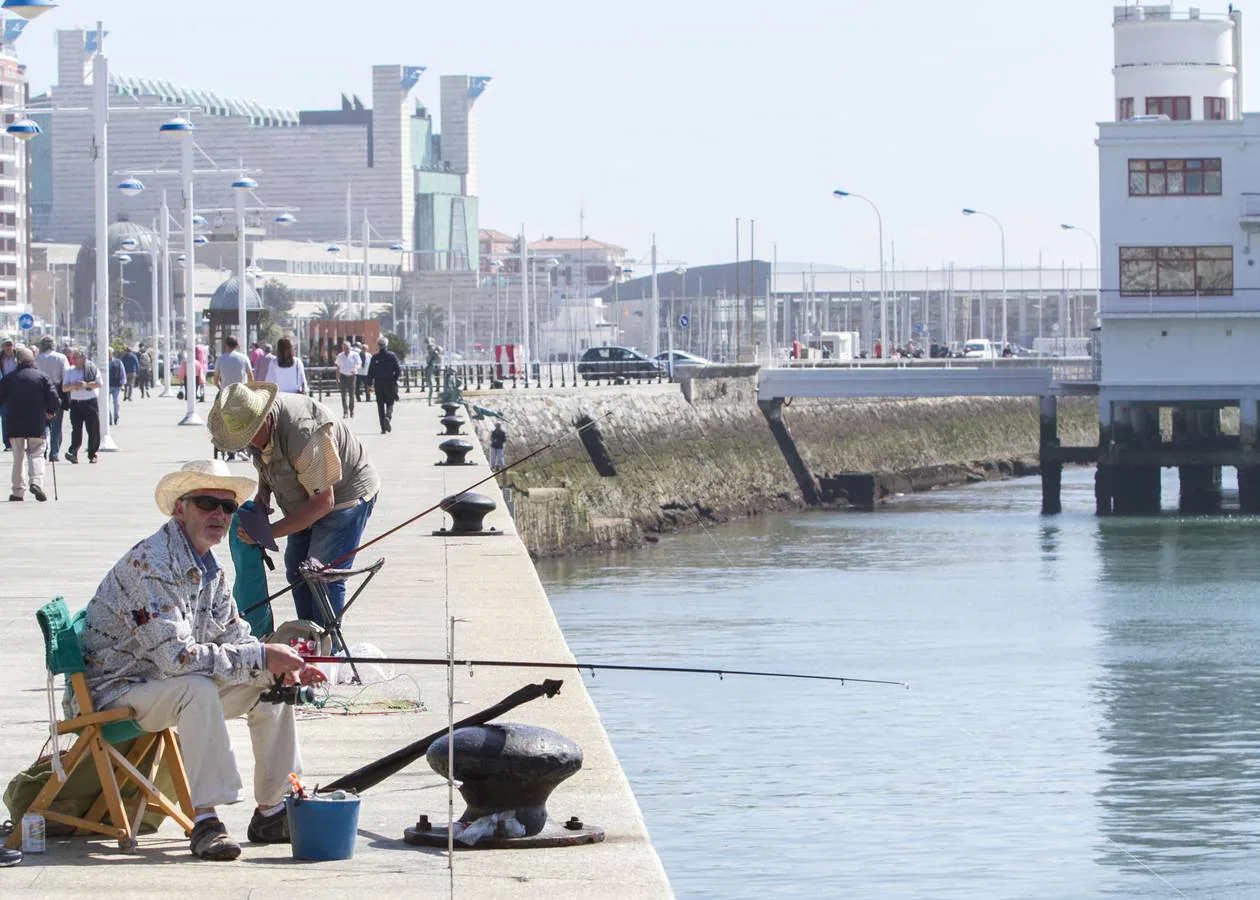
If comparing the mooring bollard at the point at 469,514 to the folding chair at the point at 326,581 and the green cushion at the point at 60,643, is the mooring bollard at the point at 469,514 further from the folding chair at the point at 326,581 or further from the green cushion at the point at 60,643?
the green cushion at the point at 60,643

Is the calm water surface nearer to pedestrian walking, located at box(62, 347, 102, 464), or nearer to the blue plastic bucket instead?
the blue plastic bucket

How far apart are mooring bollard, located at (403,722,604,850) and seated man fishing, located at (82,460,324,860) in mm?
598

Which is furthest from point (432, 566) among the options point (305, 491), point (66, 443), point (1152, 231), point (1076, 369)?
point (1076, 369)

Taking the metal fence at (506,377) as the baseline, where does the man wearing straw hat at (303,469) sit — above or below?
below

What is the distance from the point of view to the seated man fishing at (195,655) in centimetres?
703

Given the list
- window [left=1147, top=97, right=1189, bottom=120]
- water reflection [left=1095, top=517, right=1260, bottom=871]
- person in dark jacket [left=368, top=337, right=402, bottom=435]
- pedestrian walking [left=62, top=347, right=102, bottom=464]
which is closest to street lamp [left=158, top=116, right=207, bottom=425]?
person in dark jacket [left=368, top=337, right=402, bottom=435]

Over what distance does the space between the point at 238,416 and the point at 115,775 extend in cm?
240

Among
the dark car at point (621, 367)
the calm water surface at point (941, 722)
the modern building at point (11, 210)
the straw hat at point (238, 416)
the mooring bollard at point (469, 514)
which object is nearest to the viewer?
the straw hat at point (238, 416)

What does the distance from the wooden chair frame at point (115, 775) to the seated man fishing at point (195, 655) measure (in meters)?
0.09

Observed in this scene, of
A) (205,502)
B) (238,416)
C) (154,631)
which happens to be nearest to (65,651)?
(154,631)

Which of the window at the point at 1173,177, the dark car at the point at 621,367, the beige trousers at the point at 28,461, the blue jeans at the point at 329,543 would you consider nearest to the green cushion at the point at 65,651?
the blue jeans at the point at 329,543

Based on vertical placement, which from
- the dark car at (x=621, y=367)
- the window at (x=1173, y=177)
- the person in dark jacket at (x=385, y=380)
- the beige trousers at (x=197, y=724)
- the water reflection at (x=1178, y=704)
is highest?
the window at (x=1173, y=177)

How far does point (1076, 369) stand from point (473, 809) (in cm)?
5531

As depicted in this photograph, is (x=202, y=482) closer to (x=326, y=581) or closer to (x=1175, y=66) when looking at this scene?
(x=326, y=581)
